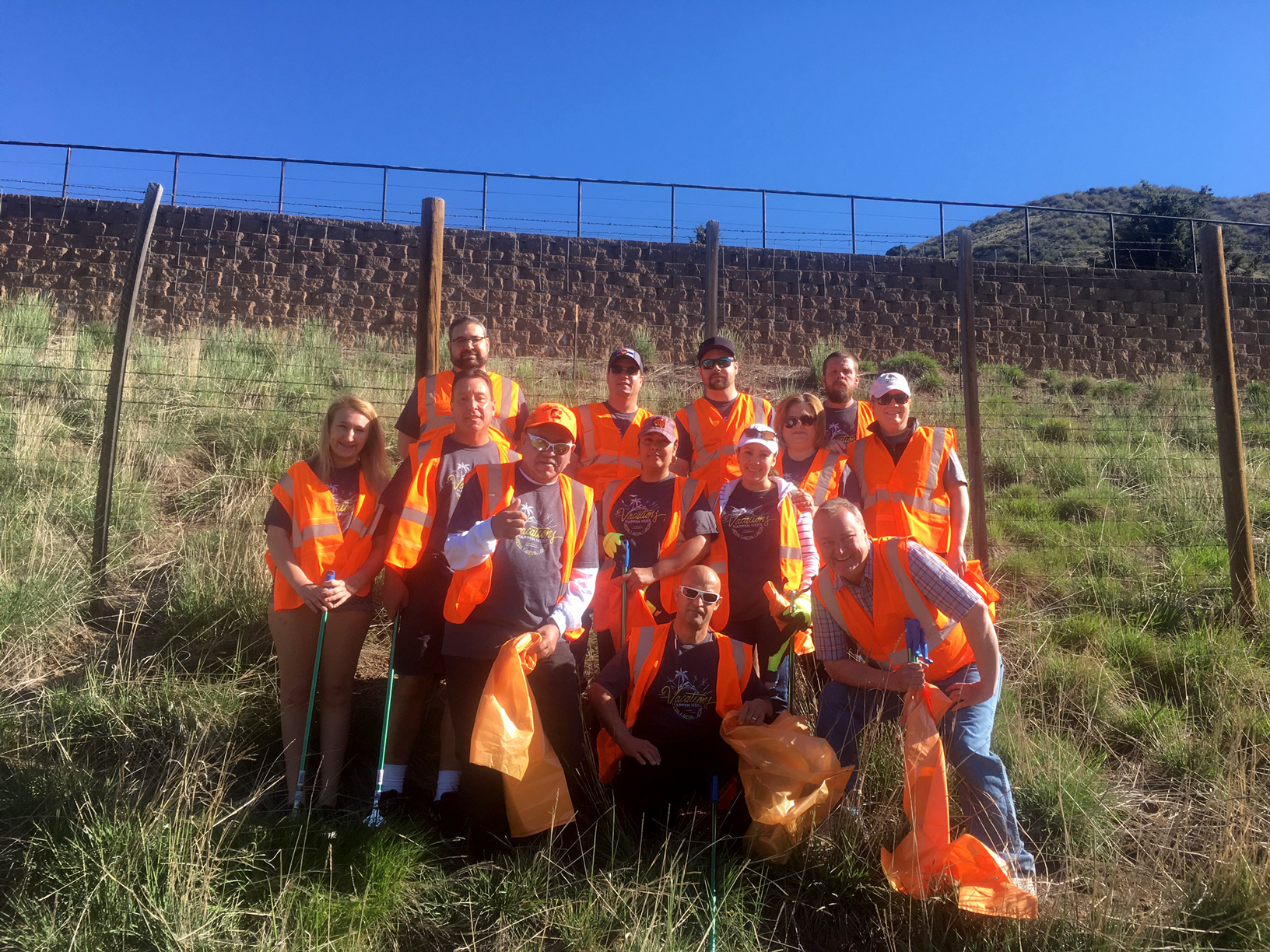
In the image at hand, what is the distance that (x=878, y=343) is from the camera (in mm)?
15891

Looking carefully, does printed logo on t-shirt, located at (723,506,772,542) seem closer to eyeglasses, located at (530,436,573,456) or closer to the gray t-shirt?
the gray t-shirt

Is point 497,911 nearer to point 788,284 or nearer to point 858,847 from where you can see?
point 858,847

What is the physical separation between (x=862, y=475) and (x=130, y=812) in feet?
11.4

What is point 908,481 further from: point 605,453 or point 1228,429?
point 1228,429

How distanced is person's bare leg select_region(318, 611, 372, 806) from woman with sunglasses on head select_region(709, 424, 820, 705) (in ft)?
5.24

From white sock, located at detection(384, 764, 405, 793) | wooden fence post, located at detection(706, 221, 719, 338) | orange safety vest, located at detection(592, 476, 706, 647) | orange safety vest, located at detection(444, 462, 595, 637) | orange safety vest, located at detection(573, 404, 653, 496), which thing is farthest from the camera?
wooden fence post, located at detection(706, 221, 719, 338)

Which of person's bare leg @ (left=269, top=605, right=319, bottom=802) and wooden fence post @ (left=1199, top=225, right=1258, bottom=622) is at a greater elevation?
wooden fence post @ (left=1199, top=225, right=1258, bottom=622)

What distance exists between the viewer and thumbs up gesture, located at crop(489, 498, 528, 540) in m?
Result: 3.13

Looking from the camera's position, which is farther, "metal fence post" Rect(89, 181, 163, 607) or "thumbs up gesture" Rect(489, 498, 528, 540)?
"metal fence post" Rect(89, 181, 163, 607)

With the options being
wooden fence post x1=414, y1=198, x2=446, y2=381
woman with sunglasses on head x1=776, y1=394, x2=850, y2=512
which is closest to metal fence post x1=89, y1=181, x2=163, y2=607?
wooden fence post x1=414, y1=198, x2=446, y2=381

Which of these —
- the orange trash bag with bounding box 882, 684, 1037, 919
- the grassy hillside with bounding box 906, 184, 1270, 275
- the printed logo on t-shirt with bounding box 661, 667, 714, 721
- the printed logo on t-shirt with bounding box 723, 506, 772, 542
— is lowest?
the orange trash bag with bounding box 882, 684, 1037, 919

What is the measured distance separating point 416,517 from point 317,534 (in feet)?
1.42

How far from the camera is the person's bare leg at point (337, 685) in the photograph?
3395 millimetres

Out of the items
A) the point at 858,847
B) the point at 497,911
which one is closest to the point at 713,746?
the point at 858,847
